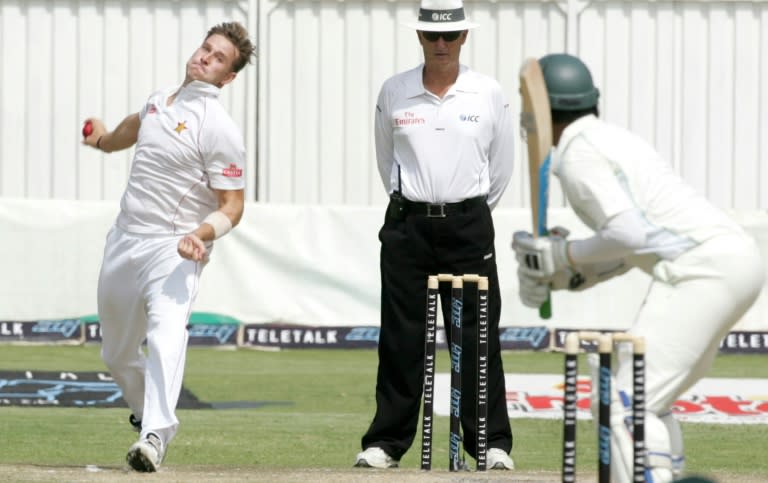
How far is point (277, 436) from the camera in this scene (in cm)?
838

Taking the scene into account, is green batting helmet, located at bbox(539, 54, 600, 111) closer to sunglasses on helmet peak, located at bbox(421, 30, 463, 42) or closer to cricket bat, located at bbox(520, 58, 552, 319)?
cricket bat, located at bbox(520, 58, 552, 319)

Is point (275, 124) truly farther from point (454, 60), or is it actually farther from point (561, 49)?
point (454, 60)

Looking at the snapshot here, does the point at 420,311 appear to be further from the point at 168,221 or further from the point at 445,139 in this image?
the point at 168,221

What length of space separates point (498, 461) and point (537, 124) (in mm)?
2117

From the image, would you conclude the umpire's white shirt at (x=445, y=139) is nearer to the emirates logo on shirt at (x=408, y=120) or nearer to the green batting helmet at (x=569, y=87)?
the emirates logo on shirt at (x=408, y=120)

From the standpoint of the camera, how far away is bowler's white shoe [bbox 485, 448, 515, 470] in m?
6.96

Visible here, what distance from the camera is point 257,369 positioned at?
39.7ft

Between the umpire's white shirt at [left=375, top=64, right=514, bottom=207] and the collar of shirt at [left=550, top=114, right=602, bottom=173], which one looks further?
the umpire's white shirt at [left=375, top=64, right=514, bottom=207]

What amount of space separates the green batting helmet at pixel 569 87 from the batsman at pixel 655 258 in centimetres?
9

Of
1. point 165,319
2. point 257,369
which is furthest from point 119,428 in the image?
point 257,369

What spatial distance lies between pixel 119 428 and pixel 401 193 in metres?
2.27

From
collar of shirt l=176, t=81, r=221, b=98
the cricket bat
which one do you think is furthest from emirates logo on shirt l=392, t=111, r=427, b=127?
the cricket bat

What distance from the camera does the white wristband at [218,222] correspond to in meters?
6.64

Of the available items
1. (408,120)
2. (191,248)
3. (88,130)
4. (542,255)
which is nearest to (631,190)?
(542,255)
